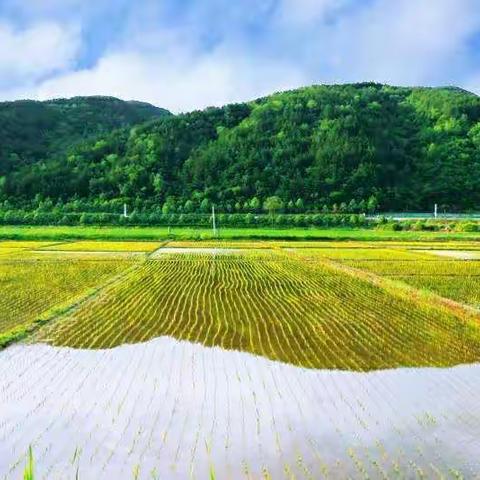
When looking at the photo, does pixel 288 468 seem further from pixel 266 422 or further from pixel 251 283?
pixel 251 283

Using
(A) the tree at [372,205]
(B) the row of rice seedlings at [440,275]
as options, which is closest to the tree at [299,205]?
(A) the tree at [372,205]

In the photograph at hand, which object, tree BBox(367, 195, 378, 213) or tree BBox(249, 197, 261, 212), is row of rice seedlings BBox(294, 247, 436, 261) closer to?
tree BBox(249, 197, 261, 212)

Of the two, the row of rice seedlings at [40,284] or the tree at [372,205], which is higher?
the row of rice seedlings at [40,284]

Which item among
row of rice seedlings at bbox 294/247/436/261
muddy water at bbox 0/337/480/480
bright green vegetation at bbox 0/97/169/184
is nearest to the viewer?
muddy water at bbox 0/337/480/480

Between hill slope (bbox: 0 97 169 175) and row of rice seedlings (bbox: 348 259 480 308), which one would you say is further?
hill slope (bbox: 0 97 169 175)

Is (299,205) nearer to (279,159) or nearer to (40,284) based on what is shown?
(279,159)

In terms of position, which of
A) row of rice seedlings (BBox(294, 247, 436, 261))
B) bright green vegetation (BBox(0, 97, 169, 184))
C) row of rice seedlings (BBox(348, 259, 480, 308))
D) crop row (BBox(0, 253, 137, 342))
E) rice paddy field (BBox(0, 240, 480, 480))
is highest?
bright green vegetation (BBox(0, 97, 169, 184))

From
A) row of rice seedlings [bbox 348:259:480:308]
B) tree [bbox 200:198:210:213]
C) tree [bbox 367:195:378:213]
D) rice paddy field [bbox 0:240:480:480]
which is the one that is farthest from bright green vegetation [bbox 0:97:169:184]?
rice paddy field [bbox 0:240:480:480]

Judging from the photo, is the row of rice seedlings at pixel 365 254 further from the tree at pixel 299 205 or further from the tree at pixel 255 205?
the tree at pixel 255 205
